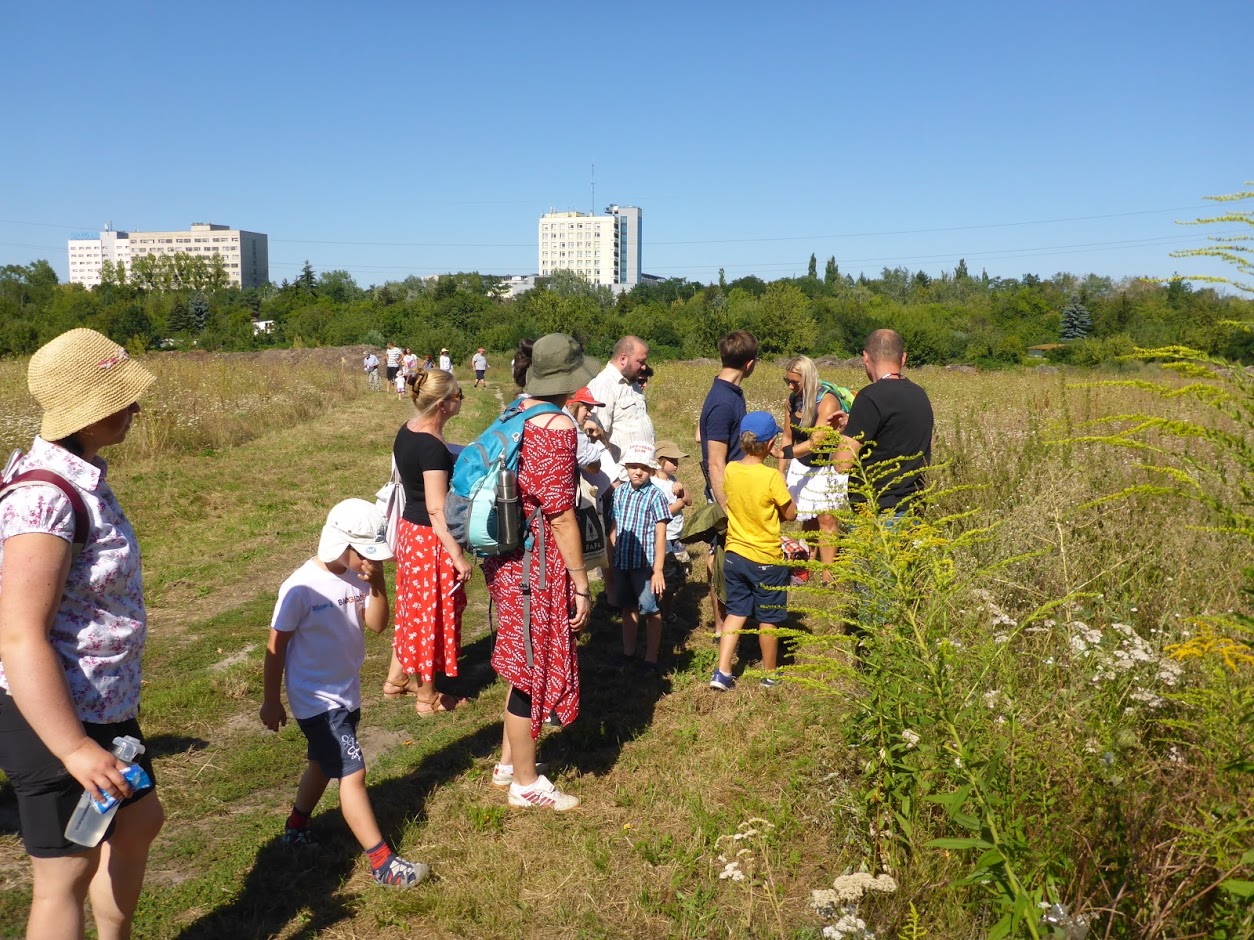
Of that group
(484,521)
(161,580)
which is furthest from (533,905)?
(161,580)

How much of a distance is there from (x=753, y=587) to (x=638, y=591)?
874mm

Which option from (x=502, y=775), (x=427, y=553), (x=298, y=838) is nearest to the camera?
(x=298, y=838)

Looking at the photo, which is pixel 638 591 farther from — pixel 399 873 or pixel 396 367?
pixel 396 367

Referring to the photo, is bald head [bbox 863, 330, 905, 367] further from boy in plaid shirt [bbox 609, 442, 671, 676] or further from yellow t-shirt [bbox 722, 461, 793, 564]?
boy in plaid shirt [bbox 609, 442, 671, 676]

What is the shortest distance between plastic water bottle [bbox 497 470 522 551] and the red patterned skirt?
1.37 m

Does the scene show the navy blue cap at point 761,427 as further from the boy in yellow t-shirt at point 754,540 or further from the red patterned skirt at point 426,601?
the red patterned skirt at point 426,601

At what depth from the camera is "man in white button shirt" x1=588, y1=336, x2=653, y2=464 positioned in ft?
20.1

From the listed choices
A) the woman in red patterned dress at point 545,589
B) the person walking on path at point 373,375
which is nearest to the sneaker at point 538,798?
the woman in red patterned dress at point 545,589

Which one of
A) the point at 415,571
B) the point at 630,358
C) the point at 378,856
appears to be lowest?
the point at 378,856

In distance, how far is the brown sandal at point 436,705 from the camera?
5.34 m

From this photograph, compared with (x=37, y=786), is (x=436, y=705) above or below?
below

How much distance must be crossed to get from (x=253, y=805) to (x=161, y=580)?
454 centimetres

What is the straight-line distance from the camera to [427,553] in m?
5.21

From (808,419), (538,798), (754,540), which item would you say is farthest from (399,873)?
(808,419)
